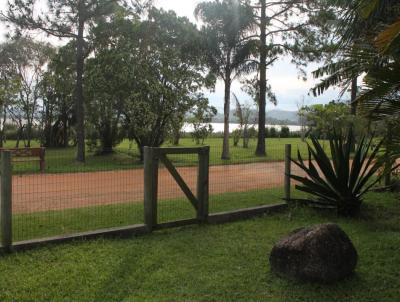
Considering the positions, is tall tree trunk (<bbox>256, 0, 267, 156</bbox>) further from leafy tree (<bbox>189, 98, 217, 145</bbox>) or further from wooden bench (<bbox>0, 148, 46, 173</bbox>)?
wooden bench (<bbox>0, 148, 46, 173</bbox>)

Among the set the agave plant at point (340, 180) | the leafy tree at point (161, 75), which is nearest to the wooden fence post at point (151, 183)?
the agave plant at point (340, 180)

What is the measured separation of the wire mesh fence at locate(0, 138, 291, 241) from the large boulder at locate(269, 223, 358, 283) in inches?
107

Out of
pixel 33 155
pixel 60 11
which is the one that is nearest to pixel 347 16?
pixel 33 155

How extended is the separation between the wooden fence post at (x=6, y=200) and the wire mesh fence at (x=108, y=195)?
0.57 meters

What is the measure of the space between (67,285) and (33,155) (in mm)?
11222

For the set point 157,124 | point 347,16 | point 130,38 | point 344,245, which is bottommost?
point 344,245

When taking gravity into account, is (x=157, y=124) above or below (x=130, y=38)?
below

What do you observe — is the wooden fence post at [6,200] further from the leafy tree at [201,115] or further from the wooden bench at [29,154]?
the leafy tree at [201,115]

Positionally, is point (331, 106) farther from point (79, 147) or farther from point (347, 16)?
point (347, 16)

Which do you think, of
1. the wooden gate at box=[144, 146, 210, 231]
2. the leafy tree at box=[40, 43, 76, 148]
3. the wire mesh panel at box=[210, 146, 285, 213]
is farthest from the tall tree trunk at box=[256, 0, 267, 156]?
the wooden gate at box=[144, 146, 210, 231]

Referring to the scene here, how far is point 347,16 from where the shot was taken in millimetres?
8320

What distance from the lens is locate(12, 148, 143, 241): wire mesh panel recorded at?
6.68 m

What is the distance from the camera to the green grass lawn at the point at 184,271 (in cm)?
420

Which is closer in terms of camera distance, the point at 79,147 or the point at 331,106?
the point at 79,147
